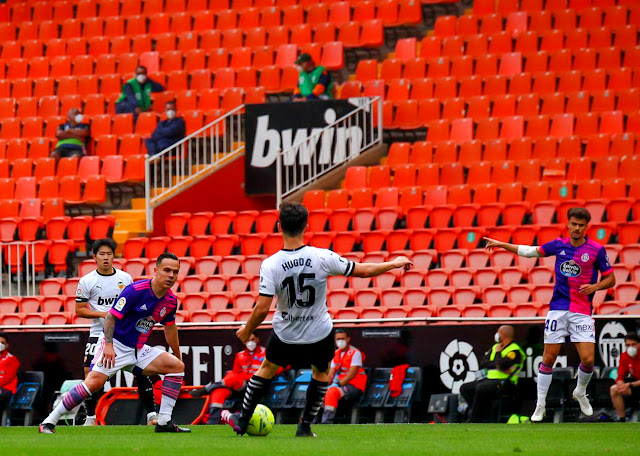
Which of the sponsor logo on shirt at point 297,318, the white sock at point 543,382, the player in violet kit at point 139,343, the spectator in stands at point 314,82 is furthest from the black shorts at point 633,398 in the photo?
the spectator in stands at point 314,82

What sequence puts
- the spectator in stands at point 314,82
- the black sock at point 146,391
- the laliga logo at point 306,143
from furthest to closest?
the spectator in stands at point 314,82, the laliga logo at point 306,143, the black sock at point 146,391

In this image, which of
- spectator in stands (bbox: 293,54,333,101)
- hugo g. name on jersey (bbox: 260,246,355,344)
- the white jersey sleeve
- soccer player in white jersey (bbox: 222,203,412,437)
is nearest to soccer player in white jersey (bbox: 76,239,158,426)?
soccer player in white jersey (bbox: 222,203,412,437)

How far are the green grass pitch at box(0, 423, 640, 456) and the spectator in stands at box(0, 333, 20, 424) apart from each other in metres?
4.31

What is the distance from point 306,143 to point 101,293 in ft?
29.8

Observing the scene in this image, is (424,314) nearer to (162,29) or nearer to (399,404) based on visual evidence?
(399,404)

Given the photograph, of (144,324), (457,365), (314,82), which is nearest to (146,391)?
(144,324)

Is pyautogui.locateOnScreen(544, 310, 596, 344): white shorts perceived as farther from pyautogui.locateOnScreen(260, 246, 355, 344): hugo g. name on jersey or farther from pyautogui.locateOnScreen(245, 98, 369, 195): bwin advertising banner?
pyautogui.locateOnScreen(245, 98, 369, 195): bwin advertising banner

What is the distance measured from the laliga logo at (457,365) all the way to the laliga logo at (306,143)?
772cm

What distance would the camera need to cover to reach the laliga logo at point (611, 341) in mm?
14594

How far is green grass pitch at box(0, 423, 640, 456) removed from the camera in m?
8.94

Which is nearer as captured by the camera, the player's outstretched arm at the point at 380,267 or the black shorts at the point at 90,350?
the player's outstretched arm at the point at 380,267

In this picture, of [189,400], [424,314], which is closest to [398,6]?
[424,314]

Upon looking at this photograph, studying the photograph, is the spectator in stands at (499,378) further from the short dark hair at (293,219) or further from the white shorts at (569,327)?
the short dark hair at (293,219)

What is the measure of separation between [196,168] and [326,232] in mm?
4539
